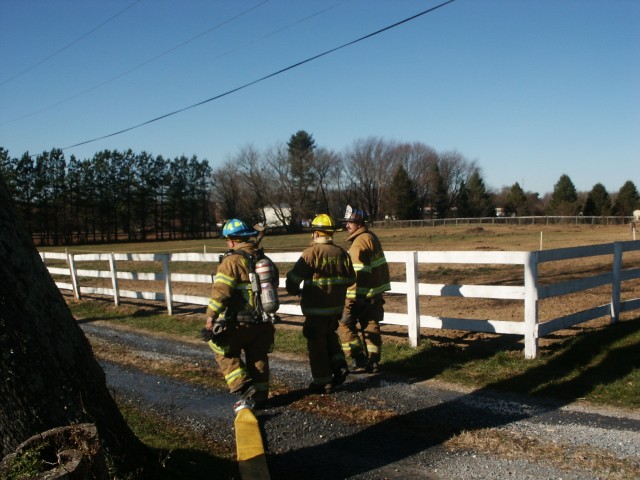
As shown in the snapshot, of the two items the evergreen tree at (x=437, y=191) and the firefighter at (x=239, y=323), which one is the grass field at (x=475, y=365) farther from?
the evergreen tree at (x=437, y=191)

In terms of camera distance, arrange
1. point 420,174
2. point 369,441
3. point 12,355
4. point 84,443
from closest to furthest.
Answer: point 84,443 < point 12,355 < point 369,441 < point 420,174

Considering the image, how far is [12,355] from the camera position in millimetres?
3150

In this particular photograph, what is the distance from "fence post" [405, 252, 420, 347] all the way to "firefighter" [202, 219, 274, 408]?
9.20ft

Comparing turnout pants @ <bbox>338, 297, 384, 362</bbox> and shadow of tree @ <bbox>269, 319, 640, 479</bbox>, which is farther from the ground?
turnout pants @ <bbox>338, 297, 384, 362</bbox>

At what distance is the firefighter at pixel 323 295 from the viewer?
5.93 m

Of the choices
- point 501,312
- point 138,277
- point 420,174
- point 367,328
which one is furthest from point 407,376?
point 420,174

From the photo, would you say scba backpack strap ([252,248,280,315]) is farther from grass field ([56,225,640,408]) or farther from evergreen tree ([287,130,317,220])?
evergreen tree ([287,130,317,220])

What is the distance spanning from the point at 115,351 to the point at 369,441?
5.47 m

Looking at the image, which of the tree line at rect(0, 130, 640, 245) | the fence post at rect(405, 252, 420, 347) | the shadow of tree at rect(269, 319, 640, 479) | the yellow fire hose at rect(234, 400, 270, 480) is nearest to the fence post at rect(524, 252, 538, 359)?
the shadow of tree at rect(269, 319, 640, 479)

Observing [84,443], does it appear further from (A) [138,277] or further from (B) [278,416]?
(A) [138,277]

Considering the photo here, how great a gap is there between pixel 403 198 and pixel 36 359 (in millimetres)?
88619

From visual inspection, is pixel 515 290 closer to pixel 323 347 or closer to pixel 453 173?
pixel 323 347

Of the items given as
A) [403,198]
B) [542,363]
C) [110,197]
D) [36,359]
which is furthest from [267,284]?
[403,198]

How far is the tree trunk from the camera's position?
10.4 ft
